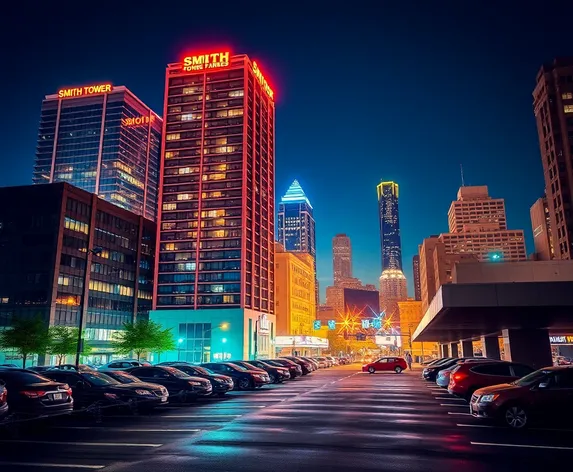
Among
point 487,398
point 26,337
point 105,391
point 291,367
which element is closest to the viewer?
point 487,398

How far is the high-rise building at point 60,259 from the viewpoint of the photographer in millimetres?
77250

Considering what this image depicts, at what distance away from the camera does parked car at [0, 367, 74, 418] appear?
13.0 meters

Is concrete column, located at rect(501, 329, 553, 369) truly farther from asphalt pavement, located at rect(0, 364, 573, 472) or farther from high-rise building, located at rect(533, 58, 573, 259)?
high-rise building, located at rect(533, 58, 573, 259)

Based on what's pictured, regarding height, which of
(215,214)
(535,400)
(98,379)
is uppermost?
(215,214)

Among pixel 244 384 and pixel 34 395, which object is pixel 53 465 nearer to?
pixel 34 395

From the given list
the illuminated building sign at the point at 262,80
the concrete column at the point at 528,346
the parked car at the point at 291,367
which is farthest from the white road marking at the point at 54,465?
the illuminated building sign at the point at 262,80

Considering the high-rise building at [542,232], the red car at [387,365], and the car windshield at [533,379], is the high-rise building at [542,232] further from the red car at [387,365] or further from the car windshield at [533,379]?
the car windshield at [533,379]

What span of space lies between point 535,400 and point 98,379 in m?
13.9

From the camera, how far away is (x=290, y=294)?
466 ft

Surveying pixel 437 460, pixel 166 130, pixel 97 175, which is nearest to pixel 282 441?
pixel 437 460

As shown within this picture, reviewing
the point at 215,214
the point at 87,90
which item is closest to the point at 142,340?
the point at 215,214

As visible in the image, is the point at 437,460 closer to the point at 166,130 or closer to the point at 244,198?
the point at 244,198

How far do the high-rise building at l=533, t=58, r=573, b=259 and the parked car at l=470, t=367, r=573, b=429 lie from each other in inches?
3637

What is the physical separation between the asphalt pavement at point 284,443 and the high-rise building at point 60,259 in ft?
194
